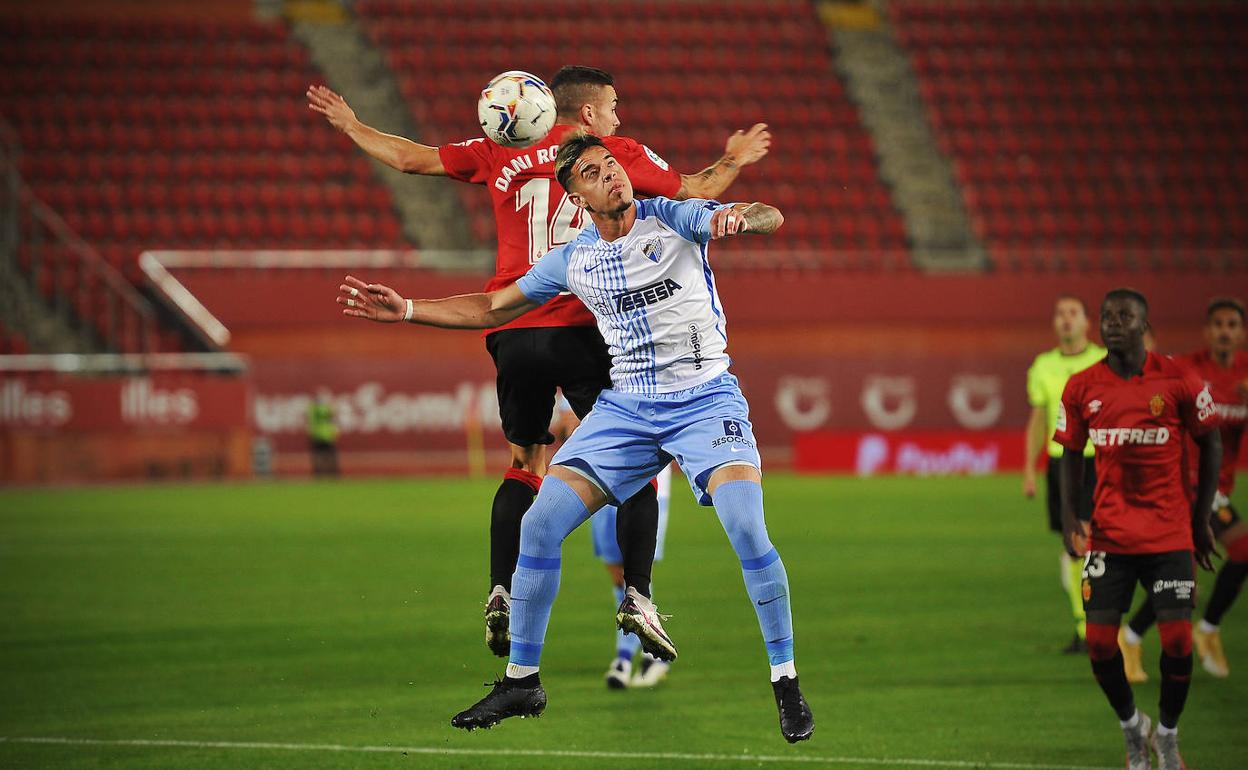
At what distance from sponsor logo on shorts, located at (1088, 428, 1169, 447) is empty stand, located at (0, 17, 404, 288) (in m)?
23.3

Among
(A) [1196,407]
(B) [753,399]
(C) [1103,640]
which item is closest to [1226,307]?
(A) [1196,407]

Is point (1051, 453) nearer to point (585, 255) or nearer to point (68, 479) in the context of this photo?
point (585, 255)

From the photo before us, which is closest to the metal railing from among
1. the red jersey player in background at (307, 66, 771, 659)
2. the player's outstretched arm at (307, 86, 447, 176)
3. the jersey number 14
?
the player's outstretched arm at (307, 86, 447, 176)

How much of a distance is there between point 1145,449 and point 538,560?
2769mm

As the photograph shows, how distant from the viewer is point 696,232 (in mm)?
6656

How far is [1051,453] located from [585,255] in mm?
5297

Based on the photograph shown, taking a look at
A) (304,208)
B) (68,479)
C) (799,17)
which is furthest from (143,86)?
(799,17)

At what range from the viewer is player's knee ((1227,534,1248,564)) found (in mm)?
9805

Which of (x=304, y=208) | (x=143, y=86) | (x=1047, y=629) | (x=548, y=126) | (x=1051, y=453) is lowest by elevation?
(x=1047, y=629)

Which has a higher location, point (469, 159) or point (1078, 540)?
point (469, 159)

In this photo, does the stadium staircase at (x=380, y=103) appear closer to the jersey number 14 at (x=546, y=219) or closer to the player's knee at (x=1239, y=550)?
the player's knee at (x=1239, y=550)

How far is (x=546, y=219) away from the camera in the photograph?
7492 millimetres

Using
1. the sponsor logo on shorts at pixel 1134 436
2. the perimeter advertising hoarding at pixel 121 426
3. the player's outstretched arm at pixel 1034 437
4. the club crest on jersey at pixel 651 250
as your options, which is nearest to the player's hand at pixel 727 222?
the club crest on jersey at pixel 651 250

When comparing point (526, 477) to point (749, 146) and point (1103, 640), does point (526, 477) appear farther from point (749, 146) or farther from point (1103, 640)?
point (1103, 640)
